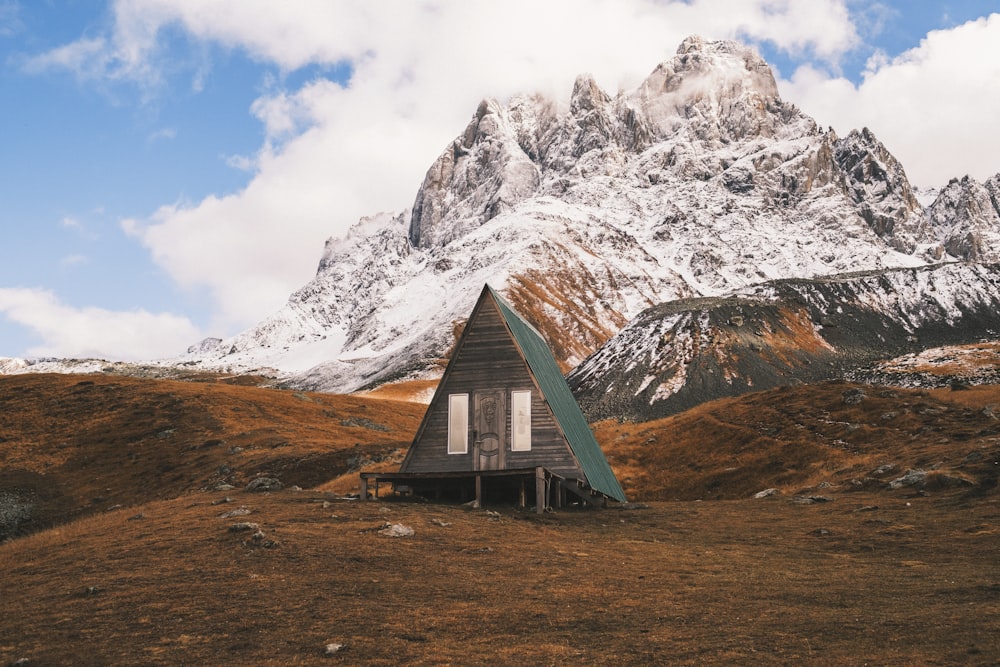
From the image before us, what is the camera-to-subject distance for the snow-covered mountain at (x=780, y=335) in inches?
5069

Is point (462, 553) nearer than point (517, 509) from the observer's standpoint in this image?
Yes

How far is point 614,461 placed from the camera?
230 feet

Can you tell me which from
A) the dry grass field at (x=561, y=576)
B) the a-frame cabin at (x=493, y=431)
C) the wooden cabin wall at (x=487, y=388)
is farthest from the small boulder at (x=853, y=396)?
the wooden cabin wall at (x=487, y=388)

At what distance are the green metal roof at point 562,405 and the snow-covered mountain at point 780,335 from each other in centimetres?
6973

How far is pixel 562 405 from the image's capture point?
42.9 metres

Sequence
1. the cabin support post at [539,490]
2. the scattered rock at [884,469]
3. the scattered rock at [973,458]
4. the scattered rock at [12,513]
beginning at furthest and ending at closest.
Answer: the scattered rock at [12,513] → the scattered rock at [884,469] → the scattered rock at [973,458] → the cabin support post at [539,490]

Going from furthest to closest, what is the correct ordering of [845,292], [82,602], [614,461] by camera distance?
[845,292] < [614,461] < [82,602]

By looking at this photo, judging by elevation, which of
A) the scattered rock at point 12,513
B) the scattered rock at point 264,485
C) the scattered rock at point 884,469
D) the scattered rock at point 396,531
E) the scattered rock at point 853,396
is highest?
→ the scattered rock at point 853,396

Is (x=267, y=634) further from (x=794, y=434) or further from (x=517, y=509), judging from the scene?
(x=794, y=434)

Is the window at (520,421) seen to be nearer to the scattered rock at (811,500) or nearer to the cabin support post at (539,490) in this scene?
the cabin support post at (539,490)

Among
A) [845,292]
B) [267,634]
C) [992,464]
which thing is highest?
[845,292]

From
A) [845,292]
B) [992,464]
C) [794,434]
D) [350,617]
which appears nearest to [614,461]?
[794,434]

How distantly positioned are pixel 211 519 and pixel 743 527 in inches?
822

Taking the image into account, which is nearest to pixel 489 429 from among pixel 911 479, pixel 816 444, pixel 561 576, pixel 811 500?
pixel 561 576
